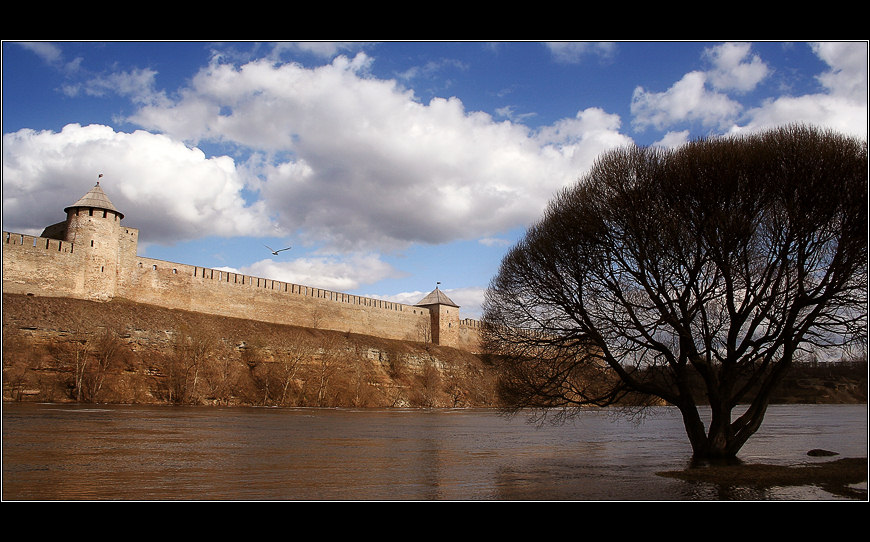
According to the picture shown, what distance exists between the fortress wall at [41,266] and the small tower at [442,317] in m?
41.1

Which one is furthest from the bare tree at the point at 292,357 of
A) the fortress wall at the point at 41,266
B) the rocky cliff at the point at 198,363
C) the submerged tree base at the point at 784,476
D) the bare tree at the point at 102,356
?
the submerged tree base at the point at 784,476

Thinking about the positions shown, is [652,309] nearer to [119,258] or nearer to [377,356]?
[119,258]

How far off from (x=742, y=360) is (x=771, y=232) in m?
3.14

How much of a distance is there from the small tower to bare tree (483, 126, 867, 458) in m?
57.8

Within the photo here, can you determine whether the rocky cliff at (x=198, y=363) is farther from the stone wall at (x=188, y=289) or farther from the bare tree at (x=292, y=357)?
the stone wall at (x=188, y=289)

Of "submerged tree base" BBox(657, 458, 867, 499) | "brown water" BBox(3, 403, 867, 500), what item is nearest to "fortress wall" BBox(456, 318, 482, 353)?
"brown water" BBox(3, 403, 867, 500)

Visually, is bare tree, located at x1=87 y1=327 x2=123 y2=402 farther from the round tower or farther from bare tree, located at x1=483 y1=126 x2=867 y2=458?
bare tree, located at x1=483 y1=126 x2=867 y2=458

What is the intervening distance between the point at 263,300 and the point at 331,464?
46132 mm

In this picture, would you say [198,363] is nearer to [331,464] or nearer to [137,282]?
[137,282]

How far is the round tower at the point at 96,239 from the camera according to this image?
147 feet

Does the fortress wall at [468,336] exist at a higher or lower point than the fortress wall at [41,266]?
lower

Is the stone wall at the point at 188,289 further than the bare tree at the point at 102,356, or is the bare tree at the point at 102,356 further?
the stone wall at the point at 188,289

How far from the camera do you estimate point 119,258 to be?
47219 millimetres

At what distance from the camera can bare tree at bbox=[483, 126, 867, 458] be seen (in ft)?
43.1
